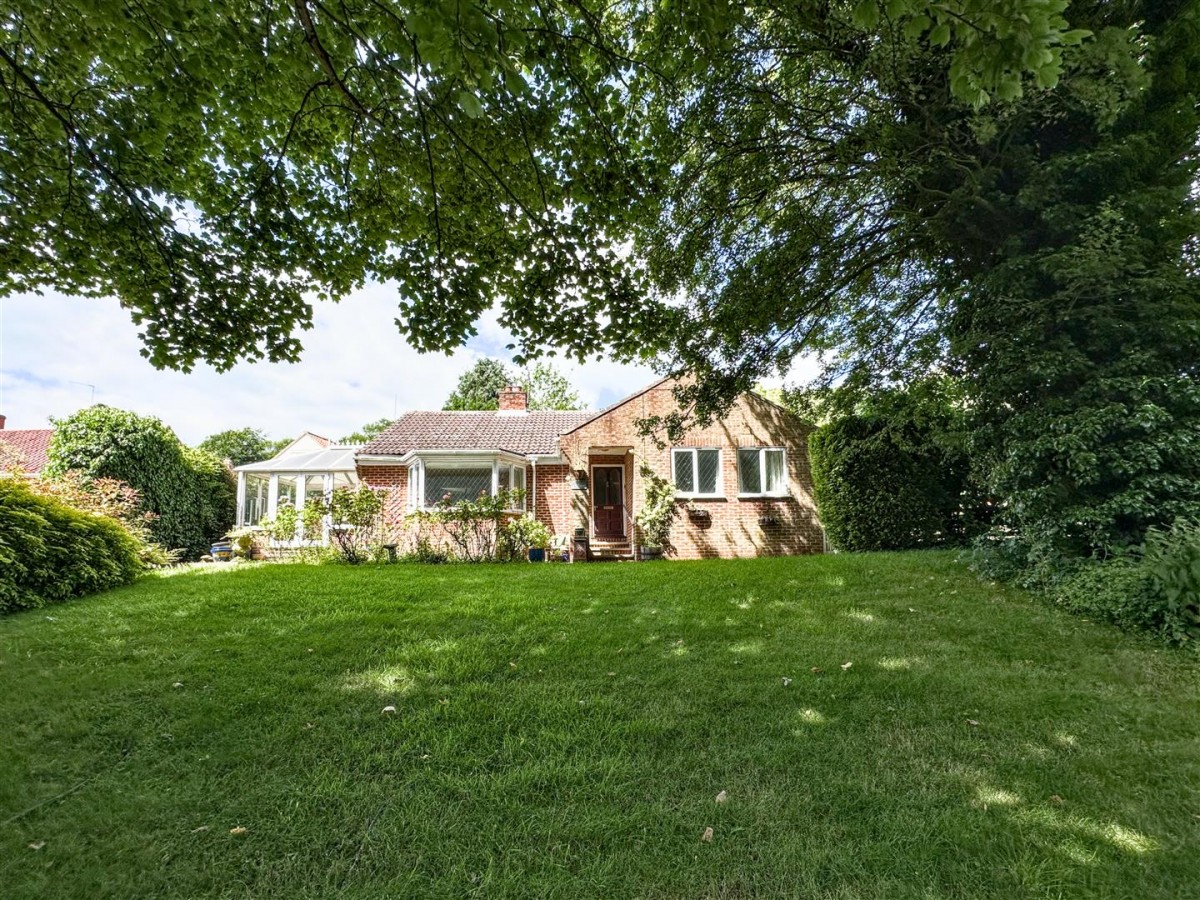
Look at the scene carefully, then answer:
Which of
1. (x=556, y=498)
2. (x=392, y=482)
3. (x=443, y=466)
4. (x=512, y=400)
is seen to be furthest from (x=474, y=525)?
(x=512, y=400)

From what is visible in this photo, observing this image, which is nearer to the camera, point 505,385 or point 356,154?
point 356,154

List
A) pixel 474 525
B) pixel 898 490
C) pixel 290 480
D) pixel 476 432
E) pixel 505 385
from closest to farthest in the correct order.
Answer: pixel 898 490 < pixel 474 525 < pixel 476 432 < pixel 290 480 < pixel 505 385

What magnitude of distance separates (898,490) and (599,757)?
9.27 metres

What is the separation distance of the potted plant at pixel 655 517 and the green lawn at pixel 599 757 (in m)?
8.12

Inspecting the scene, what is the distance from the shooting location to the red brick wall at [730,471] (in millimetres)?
13953

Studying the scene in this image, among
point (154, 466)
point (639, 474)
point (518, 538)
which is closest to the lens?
point (518, 538)

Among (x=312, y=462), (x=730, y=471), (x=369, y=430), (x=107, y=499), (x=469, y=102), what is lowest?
(x=107, y=499)

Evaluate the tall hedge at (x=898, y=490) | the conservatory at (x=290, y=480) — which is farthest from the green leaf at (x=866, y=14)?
the conservatory at (x=290, y=480)

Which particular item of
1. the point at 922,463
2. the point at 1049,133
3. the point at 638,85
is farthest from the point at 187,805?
the point at 922,463

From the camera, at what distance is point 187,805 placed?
2543mm

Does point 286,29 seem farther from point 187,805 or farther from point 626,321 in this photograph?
point 187,805

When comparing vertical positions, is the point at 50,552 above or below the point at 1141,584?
above

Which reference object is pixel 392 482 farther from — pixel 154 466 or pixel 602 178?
pixel 602 178

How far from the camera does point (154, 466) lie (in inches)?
513
